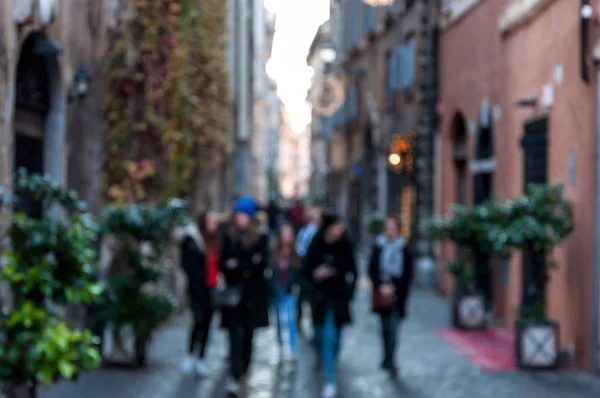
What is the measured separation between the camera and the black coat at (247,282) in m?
9.93

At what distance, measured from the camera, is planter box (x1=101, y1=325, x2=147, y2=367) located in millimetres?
10766

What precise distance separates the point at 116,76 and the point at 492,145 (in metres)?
5.73

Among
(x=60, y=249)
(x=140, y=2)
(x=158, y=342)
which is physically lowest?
(x=158, y=342)

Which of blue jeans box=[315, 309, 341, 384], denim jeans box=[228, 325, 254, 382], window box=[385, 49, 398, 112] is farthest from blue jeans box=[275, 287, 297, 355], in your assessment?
window box=[385, 49, 398, 112]

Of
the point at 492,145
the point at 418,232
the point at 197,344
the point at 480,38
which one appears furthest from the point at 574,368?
the point at 418,232

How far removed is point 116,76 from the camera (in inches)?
573

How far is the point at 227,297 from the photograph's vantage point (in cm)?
984

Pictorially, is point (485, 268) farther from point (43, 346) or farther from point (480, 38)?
point (43, 346)

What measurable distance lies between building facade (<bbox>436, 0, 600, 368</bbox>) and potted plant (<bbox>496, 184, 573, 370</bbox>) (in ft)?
1.00

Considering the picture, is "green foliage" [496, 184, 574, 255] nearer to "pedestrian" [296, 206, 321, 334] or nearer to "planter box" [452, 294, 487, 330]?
"pedestrian" [296, 206, 321, 334]

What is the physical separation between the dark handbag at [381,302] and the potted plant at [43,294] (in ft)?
14.1

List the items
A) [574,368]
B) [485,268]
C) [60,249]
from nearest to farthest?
[60,249]
[574,368]
[485,268]

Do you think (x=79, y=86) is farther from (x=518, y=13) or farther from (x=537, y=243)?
(x=518, y=13)

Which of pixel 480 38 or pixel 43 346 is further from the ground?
pixel 480 38
